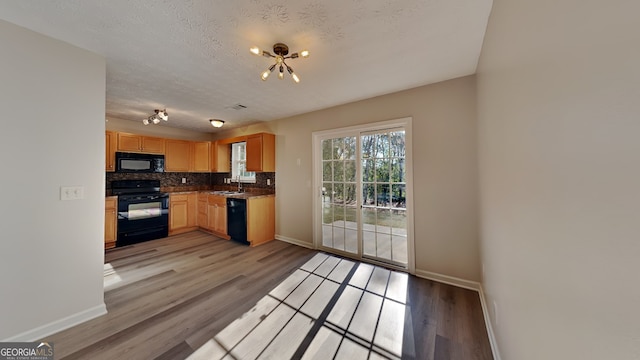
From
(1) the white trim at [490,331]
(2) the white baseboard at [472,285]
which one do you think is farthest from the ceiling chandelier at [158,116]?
(1) the white trim at [490,331]

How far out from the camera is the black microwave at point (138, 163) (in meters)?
3.90

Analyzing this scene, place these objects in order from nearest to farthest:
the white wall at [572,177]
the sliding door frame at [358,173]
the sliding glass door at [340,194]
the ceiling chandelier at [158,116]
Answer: the white wall at [572,177] → the sliding door frame at [358,173] → the sliding glass door at [340,194] → the ceiling chandelier at [158,116]

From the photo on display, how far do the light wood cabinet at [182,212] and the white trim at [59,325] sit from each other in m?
2.71

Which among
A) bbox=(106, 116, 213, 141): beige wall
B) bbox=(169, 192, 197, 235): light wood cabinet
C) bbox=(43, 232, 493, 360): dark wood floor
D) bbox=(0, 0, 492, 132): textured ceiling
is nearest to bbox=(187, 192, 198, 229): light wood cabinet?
bbox=(169, 192, 197, 235): light wood cabinet

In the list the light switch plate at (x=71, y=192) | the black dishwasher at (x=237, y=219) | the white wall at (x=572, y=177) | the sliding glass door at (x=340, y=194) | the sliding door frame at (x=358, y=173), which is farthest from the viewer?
the black dishwasher at (x=237, y=219)

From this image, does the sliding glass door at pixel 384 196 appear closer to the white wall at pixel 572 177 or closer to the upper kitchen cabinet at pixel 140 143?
the white wall at pixel 572 177

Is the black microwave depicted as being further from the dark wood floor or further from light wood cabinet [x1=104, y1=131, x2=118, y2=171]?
the dark wood floor

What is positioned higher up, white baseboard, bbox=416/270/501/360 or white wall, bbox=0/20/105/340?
white wall, bbox=0/20/105/340

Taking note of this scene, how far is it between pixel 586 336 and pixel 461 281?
7.14ft

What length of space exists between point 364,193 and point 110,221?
443 centimetres

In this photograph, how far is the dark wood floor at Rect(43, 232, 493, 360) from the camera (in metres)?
1.58

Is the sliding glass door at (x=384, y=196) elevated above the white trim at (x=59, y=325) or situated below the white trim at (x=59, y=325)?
above

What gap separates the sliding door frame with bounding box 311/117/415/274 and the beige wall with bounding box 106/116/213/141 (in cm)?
354

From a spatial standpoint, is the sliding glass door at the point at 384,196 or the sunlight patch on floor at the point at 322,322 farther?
the sliding glass door at the point at 384,196
